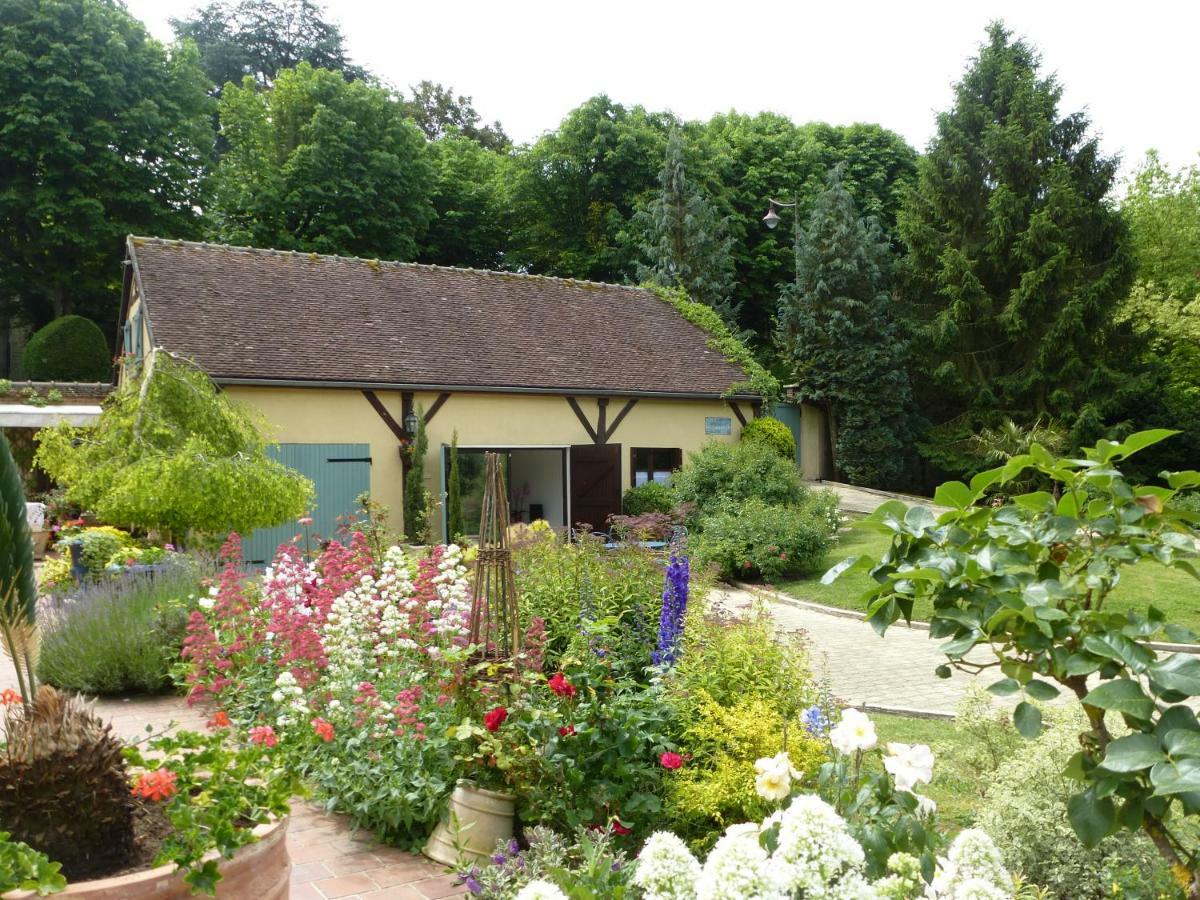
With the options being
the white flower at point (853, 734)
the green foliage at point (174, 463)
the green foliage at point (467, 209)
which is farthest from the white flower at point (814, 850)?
the green foliage at point (467, 209)

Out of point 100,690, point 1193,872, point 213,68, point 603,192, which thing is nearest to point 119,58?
point 213,68

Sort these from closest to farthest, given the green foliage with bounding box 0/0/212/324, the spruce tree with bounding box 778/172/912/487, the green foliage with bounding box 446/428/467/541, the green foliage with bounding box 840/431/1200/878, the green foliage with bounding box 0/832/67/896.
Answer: the green foliage with bounding box 840/431/1200/878
the green foliage with bounding box 0/832/67/896
the green foliage with bounding box 446/428/467/541
the green foliage with bounding box 0/0/212/324
the spruce tree with bounding box 778/172/912/487

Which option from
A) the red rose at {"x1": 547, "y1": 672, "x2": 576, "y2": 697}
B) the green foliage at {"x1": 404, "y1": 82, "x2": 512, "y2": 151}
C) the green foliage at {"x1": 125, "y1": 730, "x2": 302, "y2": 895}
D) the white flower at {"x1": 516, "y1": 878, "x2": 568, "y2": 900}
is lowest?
the green foliage at {"x1": 125, "y1": 730, "x2": 302, "y2": 895}

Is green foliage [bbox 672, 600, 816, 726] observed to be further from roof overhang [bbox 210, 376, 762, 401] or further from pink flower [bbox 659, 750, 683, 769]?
roof overhang [bbox 210, 376, 762, 401]

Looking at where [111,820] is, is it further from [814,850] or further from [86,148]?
[86,148]

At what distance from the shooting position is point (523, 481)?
20.8 meters

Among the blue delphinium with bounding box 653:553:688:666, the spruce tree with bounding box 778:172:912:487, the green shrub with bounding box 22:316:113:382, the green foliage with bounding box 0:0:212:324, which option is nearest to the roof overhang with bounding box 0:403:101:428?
the green shrub with bounding box 22:316:113:382

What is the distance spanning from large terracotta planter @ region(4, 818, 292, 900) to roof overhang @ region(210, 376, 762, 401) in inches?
480

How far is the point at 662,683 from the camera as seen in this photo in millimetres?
4730

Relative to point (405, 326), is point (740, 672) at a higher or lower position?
lower

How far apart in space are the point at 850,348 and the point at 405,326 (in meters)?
13.5

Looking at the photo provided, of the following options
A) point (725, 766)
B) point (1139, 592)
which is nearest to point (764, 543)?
point (1139, 592)

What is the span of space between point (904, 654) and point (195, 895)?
787 centimetres

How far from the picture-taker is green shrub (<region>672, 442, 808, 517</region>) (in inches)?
633
